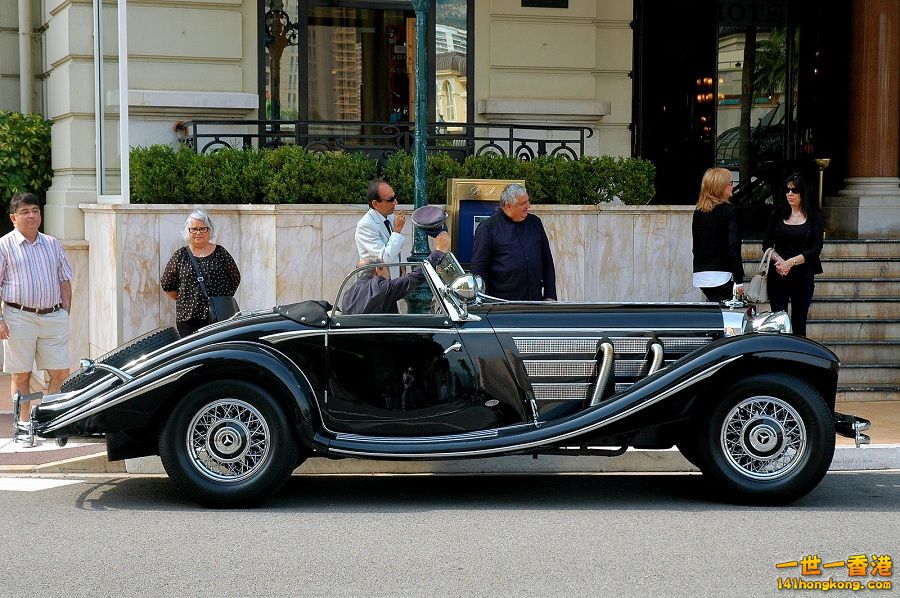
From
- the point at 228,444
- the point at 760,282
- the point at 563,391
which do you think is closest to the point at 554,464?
the point at 563,391

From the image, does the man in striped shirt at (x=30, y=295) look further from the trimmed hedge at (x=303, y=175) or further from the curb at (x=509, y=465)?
the trimmed hedge at (x=303, y=175)

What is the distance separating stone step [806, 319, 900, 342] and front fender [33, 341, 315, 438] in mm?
6535

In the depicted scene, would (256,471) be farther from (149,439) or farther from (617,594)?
(617,594)

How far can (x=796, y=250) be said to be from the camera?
35.5 feet

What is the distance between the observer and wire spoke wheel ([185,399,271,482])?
7.34 metres

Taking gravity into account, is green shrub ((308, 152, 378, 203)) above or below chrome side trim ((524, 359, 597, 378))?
above

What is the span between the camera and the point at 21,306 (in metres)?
9.59

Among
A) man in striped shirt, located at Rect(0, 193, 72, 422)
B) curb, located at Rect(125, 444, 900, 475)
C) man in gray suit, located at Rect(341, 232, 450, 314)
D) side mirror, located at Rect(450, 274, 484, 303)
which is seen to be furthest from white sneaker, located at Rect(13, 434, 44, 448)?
side mirror, located at Rect(450, 274, 484, 303)

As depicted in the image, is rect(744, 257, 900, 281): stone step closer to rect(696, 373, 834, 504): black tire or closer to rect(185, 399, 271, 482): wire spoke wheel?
rect(696, 373, 834, 504): black tire

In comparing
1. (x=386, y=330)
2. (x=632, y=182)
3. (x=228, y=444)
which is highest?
(x=632, y=182)

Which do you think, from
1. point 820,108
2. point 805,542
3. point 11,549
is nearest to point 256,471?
point 11,549

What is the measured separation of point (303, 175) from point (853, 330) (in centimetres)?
554

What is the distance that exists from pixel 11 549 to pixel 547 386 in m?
3.19

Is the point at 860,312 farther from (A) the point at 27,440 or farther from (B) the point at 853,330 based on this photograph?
(A) the point at 27,440
